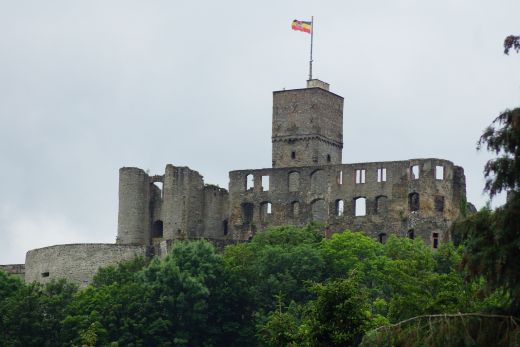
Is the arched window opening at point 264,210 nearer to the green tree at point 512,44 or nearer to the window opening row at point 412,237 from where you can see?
the window opening row at point 412,237

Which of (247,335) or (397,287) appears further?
(247,335)

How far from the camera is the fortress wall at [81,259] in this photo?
232ft

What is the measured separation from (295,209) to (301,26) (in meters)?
11.1

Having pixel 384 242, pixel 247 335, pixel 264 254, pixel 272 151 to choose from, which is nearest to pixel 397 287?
pixel 247 335

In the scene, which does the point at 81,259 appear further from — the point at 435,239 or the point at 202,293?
the point at 435,239

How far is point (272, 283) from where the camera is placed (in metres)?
62.2

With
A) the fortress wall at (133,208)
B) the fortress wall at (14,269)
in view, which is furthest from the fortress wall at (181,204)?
the fortress wall at (14,269)

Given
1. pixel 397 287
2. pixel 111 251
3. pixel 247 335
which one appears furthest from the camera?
pixel 111 251

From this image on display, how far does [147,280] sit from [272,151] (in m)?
16.4

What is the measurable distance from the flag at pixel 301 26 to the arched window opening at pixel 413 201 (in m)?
13.5

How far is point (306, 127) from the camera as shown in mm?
77562

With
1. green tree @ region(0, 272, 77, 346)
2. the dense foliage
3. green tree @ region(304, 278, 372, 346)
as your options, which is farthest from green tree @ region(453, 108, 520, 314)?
green tree @ region(0, 272, 77, 346)

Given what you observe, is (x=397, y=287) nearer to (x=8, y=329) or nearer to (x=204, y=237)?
(x=8, y=329)

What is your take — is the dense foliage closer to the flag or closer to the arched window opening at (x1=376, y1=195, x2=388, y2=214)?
the arched window opening at (x1=376, y1=195, x2=388, y2=214)
